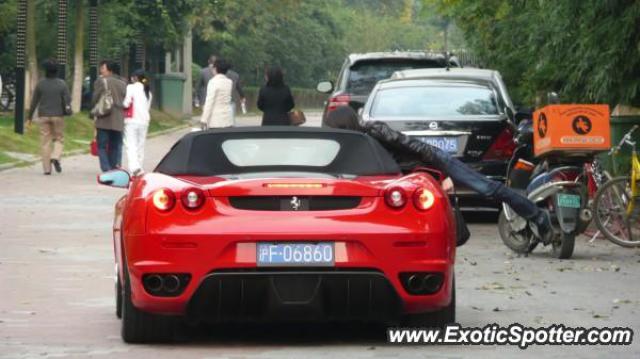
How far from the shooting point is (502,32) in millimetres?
31719

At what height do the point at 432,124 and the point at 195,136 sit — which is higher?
the point at 195,136

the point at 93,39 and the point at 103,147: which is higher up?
the point at 103,147

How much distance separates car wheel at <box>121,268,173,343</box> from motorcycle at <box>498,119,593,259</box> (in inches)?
236

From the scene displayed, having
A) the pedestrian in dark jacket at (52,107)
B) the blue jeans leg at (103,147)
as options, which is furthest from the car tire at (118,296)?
the pedestrian in dark jacket at (52,107)

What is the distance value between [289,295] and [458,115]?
32.9 feet

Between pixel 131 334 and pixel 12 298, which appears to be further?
pixel 12 298

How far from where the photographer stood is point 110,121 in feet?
91.6

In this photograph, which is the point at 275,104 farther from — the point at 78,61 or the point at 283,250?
the point at 78,61

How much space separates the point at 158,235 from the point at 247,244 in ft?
1.55

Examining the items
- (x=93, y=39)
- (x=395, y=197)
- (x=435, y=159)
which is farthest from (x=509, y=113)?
(x=93, y=39)

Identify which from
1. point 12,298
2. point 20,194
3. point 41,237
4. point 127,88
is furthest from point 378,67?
point 12,298

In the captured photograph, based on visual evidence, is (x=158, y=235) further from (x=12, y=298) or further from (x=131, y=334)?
(x=12, y=298)

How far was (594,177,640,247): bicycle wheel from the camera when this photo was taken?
16.2 m

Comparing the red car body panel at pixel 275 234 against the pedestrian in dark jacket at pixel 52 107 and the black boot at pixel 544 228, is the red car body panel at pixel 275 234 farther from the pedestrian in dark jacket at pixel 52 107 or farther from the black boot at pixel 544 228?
the pedestrian in dark jacket at pixel 52 107
